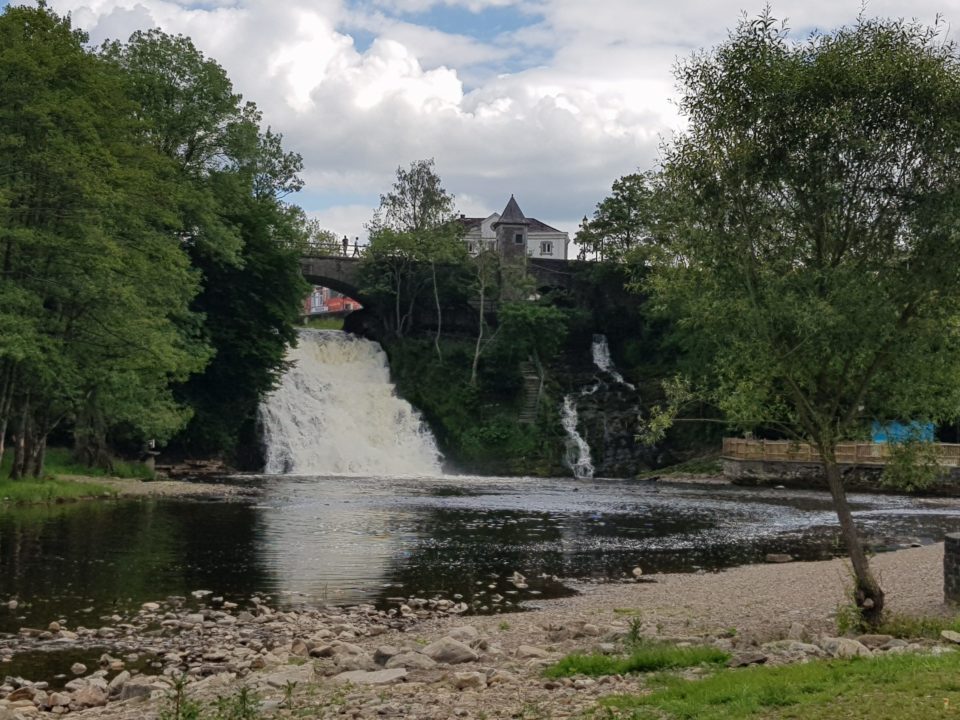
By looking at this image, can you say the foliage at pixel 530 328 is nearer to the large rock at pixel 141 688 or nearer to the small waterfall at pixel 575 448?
the small waterfall at pixel 575 448

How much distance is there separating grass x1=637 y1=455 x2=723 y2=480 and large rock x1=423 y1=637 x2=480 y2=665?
52175 mm

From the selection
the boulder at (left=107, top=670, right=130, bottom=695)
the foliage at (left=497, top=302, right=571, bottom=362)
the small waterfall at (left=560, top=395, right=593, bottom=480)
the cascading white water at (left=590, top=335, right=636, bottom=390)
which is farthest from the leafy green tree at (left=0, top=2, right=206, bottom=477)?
the cascading white water at (left=590, top=335, right=636, bottom=390)

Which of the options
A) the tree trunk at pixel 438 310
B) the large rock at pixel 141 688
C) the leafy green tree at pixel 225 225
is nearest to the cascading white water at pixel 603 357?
the tree trunk at pixel 438 310

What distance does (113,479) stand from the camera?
46.4 m

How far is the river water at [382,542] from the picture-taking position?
856 inches

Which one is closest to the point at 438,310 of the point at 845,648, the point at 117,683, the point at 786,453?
the point at 786,453

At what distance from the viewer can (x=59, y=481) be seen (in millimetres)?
40281

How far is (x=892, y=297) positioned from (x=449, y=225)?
7000 cm

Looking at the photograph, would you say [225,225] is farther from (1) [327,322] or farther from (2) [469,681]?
(1) [327,322]

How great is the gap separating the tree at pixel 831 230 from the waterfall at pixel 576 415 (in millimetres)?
51835

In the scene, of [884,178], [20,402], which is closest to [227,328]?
[20,402]

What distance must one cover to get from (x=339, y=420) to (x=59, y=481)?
1066 inches

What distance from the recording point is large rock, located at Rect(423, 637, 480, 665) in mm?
13555

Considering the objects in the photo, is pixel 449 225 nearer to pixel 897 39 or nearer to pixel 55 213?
pixel 55 213
